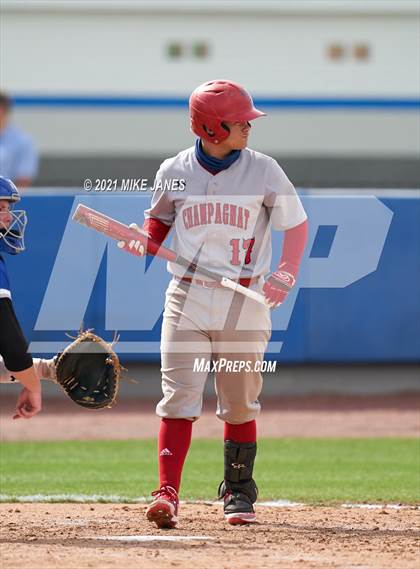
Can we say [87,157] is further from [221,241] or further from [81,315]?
[221,241]

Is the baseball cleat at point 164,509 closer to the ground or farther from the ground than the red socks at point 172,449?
closer to the ground

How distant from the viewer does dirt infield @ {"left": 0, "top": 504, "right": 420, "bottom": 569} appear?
4.51 meters

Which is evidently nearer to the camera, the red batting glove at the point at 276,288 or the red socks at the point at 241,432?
the red batting glove at the point at 276,288

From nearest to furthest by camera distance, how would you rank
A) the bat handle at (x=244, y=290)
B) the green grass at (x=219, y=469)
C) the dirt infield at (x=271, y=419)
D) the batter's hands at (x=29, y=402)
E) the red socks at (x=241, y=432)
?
the batter's hands at (x=29, y=402) → the bat handle at (x=244, y=290) → the red socks at (x=241, y=432) → the green grass at (x=219, y=469) → the dirt infield at (x=271, y=419)

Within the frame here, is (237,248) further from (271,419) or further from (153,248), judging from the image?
(271,419)

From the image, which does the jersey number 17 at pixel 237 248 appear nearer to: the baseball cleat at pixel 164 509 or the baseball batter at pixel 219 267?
the baseball batter at pixel 219 267

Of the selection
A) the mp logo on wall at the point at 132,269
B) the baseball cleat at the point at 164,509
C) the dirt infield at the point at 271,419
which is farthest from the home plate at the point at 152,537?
the mp logo on wall at the point at 132,269

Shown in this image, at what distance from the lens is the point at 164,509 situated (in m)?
5.26

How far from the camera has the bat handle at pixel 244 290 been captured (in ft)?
17.7

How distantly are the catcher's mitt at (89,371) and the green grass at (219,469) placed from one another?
123 cm

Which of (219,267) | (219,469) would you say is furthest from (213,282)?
(219,469)

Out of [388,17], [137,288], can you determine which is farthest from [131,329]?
[388,17]

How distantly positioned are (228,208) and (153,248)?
0.37 metres

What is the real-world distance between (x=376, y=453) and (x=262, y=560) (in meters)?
4.18
